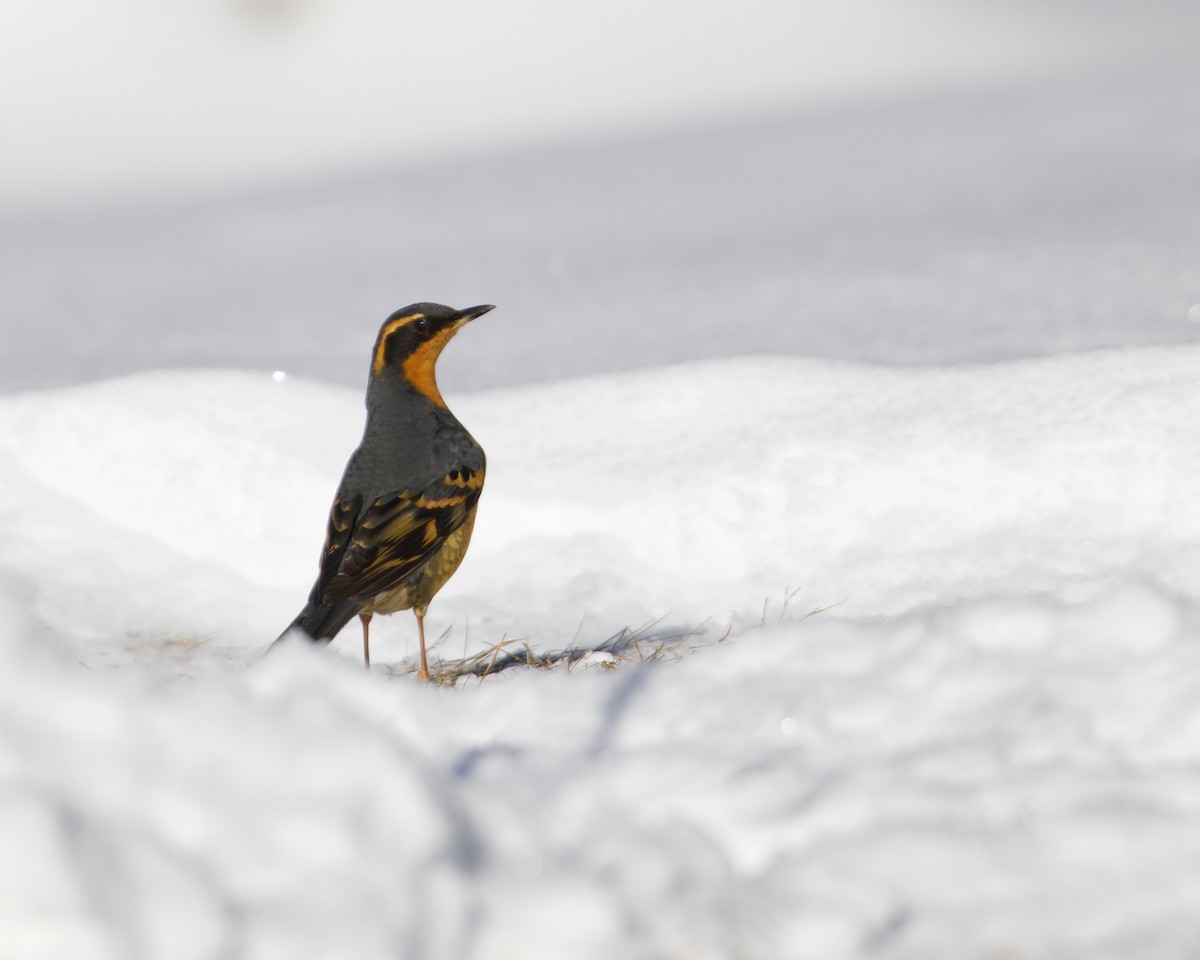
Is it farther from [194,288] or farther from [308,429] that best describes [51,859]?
[194,288]

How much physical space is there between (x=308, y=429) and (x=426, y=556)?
290cm

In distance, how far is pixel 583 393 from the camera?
9.44 m

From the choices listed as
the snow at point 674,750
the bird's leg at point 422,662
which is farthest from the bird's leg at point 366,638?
the bird's leg at point 422,662

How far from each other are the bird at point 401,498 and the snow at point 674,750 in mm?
463

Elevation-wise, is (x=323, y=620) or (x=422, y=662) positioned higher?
(x=323, y=620)

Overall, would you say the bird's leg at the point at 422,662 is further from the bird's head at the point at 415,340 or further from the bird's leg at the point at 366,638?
the bird's head at the point at 415,340

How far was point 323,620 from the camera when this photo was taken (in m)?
5.79

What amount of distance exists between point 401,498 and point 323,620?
70cm

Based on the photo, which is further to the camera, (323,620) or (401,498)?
(401,498)

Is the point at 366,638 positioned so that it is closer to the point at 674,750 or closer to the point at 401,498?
the point at 401,498

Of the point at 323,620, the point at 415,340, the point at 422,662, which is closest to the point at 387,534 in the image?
the point at 323,620

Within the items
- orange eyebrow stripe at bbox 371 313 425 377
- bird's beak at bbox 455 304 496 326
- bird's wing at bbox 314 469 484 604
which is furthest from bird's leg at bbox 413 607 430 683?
bird's beak at bbox 455 304 496 326

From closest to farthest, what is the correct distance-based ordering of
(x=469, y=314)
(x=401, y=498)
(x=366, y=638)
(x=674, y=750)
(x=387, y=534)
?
1. (x=674, y=750)
2. (x=387, y=534)
3. (x=401, y=498)
4. (x=366, y=638)
5. (x=469, y=314)

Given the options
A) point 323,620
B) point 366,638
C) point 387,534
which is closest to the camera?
point 323,620
